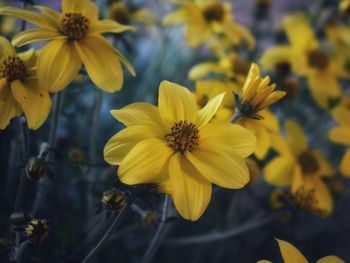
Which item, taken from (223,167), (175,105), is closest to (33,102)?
(175,105)

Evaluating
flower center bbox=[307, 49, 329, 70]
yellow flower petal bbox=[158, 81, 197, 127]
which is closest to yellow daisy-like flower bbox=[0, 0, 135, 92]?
yellow flower petal bbox=[158, 81, 197, 127]

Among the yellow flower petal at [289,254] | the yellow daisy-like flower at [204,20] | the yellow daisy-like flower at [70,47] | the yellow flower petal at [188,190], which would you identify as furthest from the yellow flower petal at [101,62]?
the yellow daisy-like flower at [204,20]

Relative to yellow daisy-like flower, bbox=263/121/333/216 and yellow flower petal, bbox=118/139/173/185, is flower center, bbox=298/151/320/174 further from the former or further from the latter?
yellow flower petal, bbox=118/139/173/185

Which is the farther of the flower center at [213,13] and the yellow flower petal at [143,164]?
the flower center at [213,13]

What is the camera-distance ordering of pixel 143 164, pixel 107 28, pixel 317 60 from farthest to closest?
pixel 317 60, pixel 107 28, pixel 143 164

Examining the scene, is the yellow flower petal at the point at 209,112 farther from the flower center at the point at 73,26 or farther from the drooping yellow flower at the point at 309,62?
the drooping yellow flower at the point at 309,62

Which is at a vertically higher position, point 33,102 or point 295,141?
point 33,102

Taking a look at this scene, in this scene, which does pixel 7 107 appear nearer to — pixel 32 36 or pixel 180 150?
pixel 32 36
